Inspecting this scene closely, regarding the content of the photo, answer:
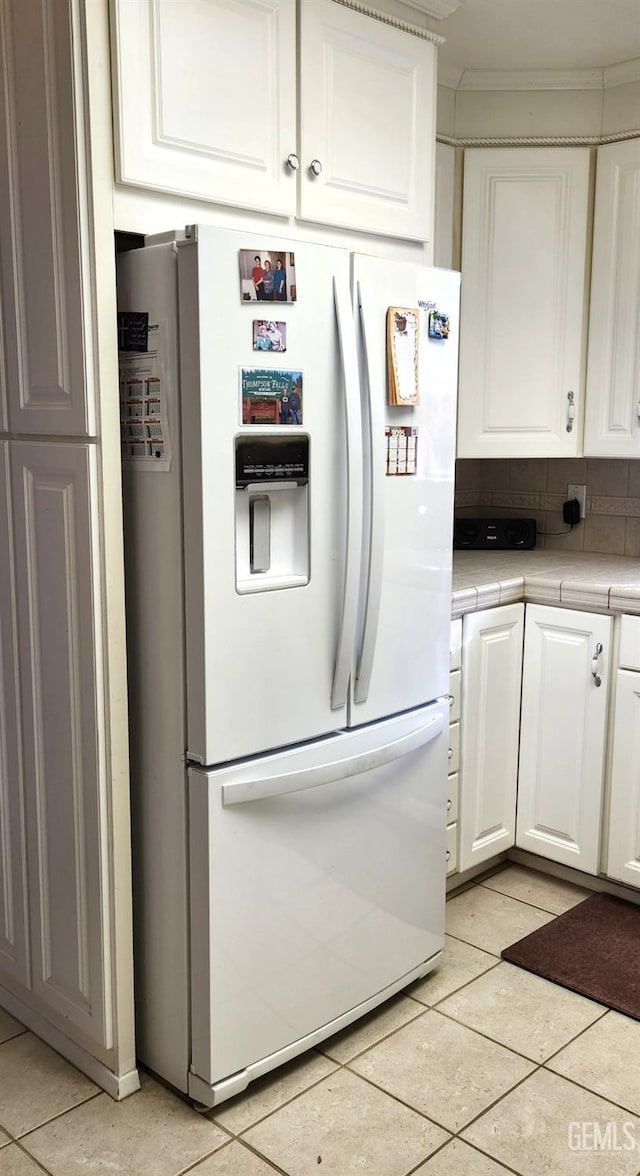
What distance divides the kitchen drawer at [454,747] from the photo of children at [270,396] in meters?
1.12

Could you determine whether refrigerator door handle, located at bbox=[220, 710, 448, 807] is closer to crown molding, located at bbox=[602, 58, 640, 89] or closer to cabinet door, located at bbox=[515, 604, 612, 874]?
cabinet door, located at bbox=[515, 604, 612, 874]

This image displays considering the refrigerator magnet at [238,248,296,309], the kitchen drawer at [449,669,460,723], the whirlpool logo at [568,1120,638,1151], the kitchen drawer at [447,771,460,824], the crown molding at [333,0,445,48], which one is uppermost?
→ the crown molding at [333,0,445,48]

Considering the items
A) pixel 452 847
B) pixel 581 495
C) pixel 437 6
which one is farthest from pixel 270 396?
pixel 581 495

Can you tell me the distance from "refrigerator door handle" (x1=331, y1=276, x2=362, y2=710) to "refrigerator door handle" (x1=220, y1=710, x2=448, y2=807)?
0.43 ft

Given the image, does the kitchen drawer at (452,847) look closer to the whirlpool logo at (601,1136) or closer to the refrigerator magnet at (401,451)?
the whirlpool logo at (601,1136)

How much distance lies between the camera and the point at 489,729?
2.82m

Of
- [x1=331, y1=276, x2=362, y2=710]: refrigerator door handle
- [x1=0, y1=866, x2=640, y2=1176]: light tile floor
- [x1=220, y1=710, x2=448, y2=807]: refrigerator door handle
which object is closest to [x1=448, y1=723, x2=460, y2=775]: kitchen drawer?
[x1=220, y1=710, x2=448, y2=807]: refrigerator door handle

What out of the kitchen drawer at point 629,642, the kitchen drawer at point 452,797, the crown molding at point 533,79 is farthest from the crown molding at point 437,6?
the kitchen drawer at point 452,797

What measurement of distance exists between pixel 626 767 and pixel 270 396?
154cm

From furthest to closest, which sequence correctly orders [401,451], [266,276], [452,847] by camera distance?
1. [452,847]
2. [401,451]
3. [266,276]

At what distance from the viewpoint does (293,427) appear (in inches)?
74.0

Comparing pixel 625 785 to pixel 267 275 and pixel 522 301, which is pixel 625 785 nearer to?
pixel 522 301

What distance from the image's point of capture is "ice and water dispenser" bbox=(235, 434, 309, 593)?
183 centimetres

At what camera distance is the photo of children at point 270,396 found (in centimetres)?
180
